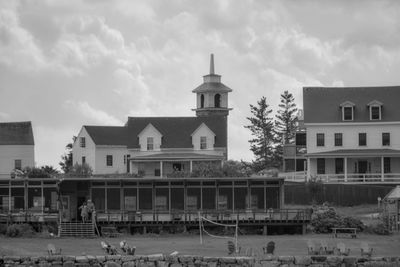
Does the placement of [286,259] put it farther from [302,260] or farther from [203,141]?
[203,141]

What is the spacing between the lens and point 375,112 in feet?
323

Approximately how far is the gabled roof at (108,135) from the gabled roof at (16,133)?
539cm

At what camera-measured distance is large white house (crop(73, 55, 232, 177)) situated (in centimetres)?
10519

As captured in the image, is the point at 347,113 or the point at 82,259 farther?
the point at 347,113

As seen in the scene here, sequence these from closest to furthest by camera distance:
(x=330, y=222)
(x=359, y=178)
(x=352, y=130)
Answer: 1. (x=330, y=222)
2. (x=359, y=178)
3. (x=352, y=130)

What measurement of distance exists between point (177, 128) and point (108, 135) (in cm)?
916

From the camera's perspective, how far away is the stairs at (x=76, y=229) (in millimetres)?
68562

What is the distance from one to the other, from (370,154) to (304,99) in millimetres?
8184

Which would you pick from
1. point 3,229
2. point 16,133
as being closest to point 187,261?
point 3,229

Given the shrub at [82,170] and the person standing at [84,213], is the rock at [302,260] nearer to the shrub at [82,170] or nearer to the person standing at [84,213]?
the person standing at [84,213]

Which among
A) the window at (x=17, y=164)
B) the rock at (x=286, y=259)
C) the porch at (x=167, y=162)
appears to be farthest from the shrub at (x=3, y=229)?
the window at (x=17, y=164)

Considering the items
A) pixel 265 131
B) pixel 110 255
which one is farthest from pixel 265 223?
pixel 265 131

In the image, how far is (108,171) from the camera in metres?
113

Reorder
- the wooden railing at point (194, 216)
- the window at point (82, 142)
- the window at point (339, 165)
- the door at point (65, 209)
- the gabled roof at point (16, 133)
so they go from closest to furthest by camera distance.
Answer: the wooden railing at point (194, 216) → the door at point (65, 209) → the window at point (339, 165) → the gabled roof at point (16, 133) → the window at point (82, 142)
